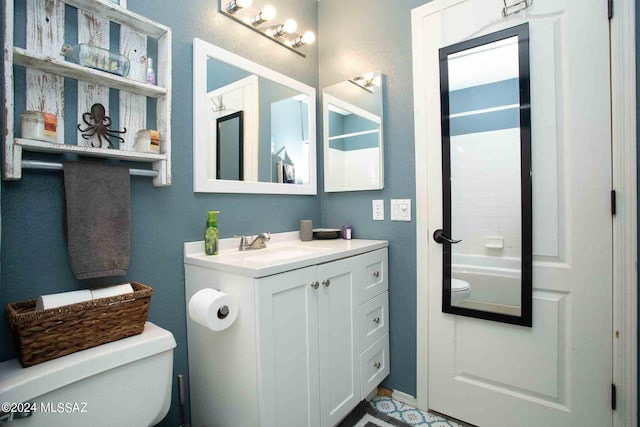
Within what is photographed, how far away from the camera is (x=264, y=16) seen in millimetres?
1646

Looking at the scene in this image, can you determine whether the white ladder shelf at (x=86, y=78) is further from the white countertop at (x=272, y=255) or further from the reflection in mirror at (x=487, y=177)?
the reflection in mirror at (x=487, y=177)

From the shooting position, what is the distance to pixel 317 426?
1301 millimetres

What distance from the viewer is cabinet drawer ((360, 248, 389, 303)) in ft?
5.26

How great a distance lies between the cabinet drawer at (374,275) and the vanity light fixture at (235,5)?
1.39 metres

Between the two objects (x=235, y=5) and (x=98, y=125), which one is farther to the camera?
(x=235, y=5)

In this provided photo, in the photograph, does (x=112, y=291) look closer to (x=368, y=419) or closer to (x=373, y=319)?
(x=373, y=319)

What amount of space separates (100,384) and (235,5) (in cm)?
168

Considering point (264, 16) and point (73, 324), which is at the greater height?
point (264, 16)

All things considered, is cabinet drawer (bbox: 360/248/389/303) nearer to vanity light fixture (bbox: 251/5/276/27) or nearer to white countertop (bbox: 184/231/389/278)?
white countertop (bbox: 184/231/389/278)

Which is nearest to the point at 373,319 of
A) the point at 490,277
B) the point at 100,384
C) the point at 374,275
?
the point at 374,275

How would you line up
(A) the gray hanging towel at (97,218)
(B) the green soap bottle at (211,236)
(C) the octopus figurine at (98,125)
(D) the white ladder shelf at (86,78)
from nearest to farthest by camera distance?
(D) the white ladder shelf at (86,78), (A) the gray hanging towel at (97,218), (C) the octopus figurine at (98,125), (B) the green soap bottle at (211,236)

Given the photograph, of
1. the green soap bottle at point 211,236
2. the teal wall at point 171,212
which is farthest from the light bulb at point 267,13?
the green soap bottle at point 211,236

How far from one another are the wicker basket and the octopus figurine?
58cm

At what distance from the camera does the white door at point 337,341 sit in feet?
4.39
